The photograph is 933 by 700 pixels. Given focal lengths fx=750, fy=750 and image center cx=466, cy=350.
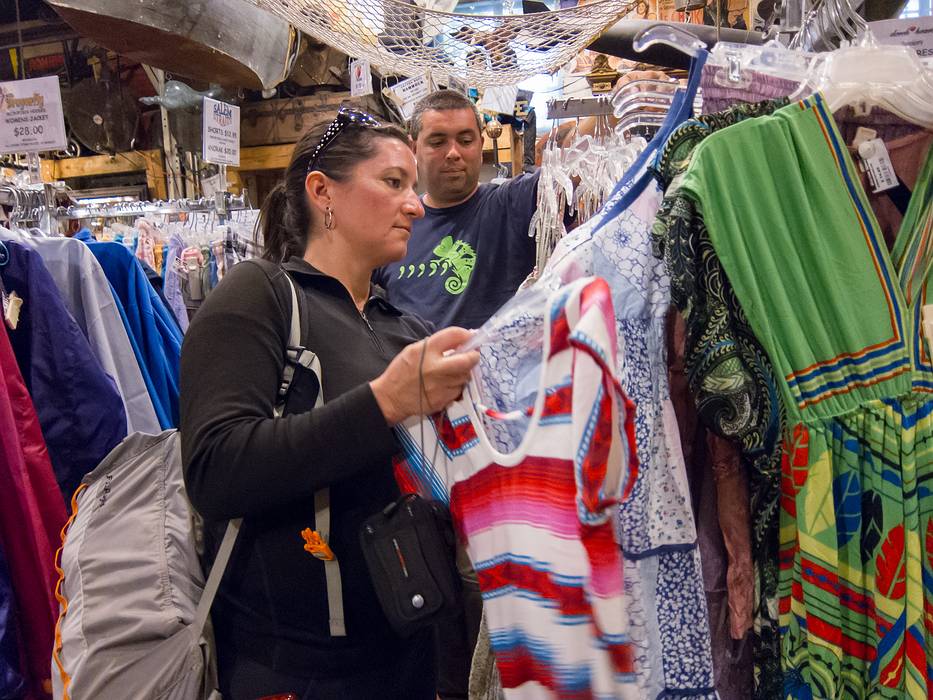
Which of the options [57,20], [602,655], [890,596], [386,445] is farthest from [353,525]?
[57,20]

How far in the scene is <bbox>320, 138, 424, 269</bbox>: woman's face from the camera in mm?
1331

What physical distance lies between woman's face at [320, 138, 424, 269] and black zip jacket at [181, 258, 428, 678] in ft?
0.31

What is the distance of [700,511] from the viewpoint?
1.08 meters

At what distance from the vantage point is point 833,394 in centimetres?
94

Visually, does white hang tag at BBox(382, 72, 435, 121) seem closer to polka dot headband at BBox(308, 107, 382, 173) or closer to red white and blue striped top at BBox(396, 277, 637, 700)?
polka dot headband at BBox(308, 107, 382, 173)

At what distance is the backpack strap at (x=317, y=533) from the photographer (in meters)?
1.12

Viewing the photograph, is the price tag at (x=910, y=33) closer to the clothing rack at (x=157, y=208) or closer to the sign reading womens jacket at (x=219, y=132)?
the sign reading womens jacket at (x=219, y=132)

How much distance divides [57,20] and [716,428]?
261 inches

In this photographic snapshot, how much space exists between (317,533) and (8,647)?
34.9 inches

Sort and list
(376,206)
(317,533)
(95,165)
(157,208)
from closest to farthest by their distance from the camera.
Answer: (317,533) < (376,206) < (157,208) < (95,165)

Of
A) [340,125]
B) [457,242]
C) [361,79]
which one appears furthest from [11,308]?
[361,79]

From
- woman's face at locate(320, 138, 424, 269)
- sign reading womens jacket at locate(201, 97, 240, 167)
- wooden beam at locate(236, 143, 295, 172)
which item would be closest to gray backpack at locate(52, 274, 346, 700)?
woman's face at locate(320, 138, 424, 269)

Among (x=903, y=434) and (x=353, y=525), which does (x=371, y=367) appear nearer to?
(x=353, y=525)

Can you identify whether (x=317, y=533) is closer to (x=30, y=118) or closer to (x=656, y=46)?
(x=656, y=46)
